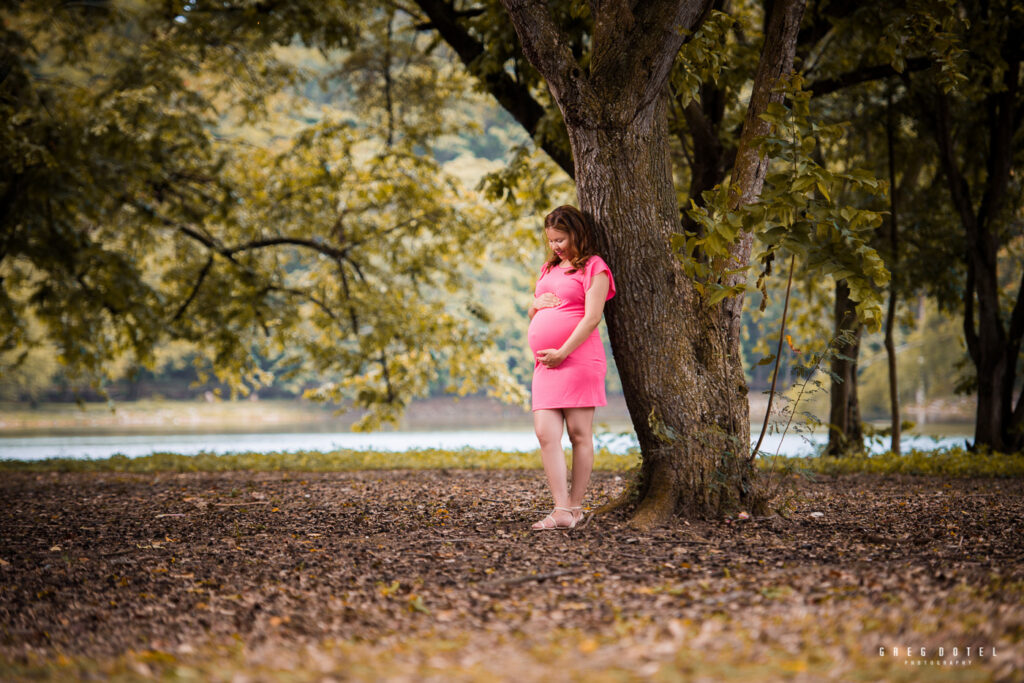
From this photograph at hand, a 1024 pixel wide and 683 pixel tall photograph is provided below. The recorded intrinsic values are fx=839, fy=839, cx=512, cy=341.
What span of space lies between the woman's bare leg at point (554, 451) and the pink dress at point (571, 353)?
0.25ft

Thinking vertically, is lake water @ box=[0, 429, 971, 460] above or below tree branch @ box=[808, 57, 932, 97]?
below

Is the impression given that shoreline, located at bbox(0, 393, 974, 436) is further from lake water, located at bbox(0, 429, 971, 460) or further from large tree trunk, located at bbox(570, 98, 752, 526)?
large tree trunk, located at bbox(570, 98, 752, 526)

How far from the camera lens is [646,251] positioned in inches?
195

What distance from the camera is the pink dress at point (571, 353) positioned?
15.6 feet

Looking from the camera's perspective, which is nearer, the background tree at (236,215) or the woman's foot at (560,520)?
the woman's foot at (560,520)

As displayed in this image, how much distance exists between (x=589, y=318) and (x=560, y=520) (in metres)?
1.20

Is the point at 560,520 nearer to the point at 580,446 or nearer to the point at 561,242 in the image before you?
the point at 580,446

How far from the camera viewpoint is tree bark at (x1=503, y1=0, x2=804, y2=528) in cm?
489

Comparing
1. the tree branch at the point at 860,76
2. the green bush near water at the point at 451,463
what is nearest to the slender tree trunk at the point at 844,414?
the green bush near water at the point at 451,463

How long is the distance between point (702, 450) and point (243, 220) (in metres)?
10.7

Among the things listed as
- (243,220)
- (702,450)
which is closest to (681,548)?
(702,450)

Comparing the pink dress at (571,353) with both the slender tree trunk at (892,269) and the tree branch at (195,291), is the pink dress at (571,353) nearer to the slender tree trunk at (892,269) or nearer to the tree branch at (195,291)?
the slender tree trunk at (892,269)

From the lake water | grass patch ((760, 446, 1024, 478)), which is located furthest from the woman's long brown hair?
the lake water


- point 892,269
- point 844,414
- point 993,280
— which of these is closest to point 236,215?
point 844,414
